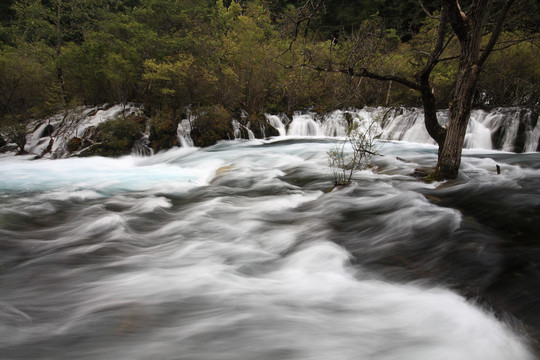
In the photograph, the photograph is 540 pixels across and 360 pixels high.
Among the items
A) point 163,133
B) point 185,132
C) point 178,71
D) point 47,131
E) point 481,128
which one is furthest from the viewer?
point 47,131

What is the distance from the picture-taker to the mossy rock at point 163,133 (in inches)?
535

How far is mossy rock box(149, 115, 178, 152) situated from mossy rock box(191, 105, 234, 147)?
984 millimetres

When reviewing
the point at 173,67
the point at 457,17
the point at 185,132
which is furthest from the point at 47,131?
the point at 457,17

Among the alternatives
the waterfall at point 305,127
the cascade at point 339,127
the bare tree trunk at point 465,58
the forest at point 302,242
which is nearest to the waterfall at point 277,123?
the cascade at point 339,127

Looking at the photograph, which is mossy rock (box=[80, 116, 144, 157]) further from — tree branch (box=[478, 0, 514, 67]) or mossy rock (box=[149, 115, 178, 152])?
tree branch (box=[478, 0, 514, 67])

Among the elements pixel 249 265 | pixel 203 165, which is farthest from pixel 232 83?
pixel 249 265

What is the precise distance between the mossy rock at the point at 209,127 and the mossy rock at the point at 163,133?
98 cm

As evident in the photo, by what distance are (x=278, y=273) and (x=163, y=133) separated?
12.6 metres

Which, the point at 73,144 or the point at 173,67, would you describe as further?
the point at 173,67

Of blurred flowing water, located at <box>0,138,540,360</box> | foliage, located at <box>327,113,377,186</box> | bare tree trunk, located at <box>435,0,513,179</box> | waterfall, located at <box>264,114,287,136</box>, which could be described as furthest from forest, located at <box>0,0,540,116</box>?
blurred flowing water, located at <box>0,138,540,360</box>

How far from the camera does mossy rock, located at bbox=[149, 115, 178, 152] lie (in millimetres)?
13602

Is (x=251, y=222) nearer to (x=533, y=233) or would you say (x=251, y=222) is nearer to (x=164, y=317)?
(x=164, y=317)

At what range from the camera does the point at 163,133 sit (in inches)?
551

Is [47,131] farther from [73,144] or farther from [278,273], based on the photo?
[278,273]
